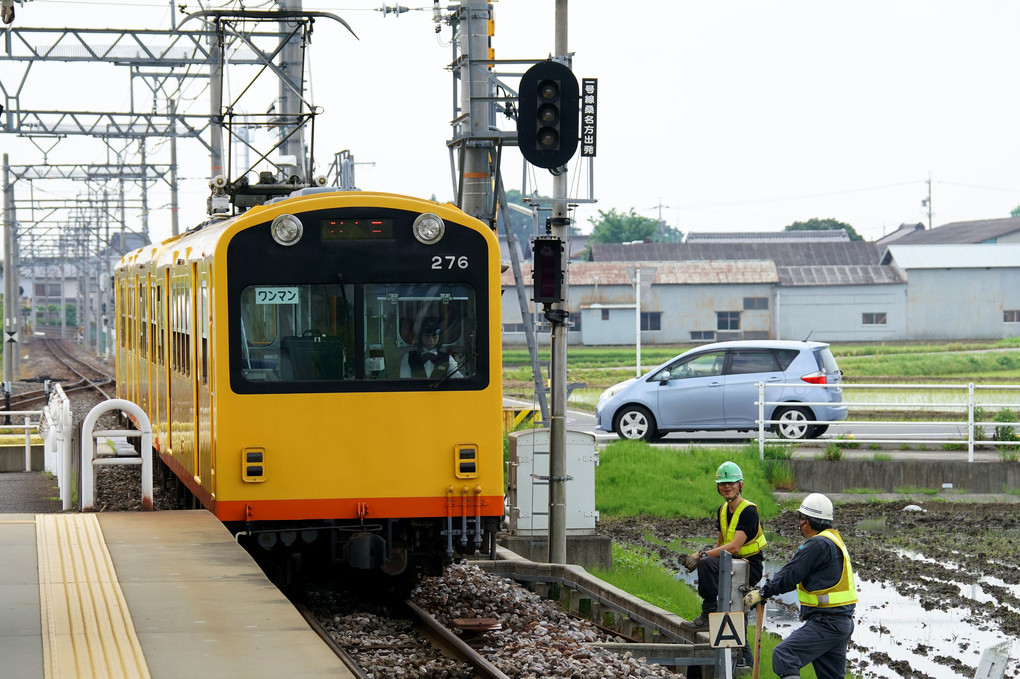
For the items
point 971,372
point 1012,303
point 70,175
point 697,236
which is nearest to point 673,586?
point 971,372

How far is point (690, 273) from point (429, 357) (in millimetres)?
54079

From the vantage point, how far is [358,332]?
970cm

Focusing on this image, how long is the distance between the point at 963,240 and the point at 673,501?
2940 inches

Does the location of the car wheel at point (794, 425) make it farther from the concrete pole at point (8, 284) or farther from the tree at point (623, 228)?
the tree at point (623, 228)

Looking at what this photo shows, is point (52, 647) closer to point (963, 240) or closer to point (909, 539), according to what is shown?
point (909, 539)

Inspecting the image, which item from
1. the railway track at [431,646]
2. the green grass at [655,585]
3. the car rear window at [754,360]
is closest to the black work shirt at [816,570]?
the railway track at [431,646]

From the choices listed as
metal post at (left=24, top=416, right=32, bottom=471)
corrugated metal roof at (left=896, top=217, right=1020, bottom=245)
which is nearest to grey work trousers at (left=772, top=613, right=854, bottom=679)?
metal post at (left=24, top=416, right=32, bottom=471)

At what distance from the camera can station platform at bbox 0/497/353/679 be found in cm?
601

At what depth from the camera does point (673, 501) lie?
686 inches

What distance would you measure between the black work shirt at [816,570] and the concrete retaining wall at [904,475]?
1057 centimetres

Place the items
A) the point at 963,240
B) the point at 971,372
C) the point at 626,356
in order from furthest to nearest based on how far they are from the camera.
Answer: the point at 963,240 → the point at 626,356 → the point at 971,372

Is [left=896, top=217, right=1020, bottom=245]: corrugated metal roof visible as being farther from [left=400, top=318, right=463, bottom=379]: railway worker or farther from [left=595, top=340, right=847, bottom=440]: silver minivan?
[left=400, top=318, right=463, bottom=379]: railway worker

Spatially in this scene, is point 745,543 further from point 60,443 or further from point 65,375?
point 65,375

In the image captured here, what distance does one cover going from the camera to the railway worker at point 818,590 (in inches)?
320
